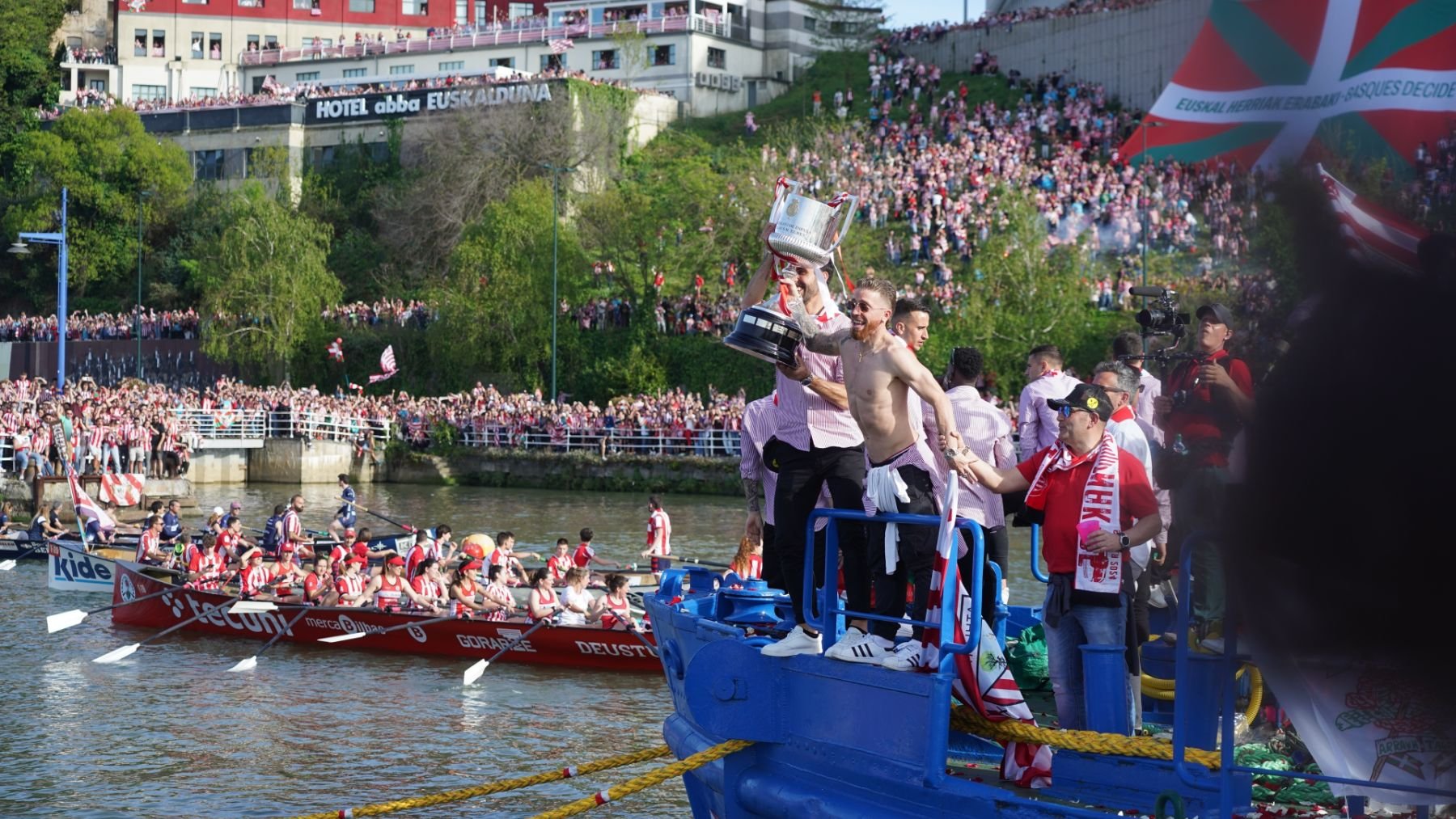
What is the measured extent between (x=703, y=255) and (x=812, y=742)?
42792 mm

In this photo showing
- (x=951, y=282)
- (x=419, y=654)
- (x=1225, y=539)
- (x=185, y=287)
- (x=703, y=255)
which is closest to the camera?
(x=1225, y=539)

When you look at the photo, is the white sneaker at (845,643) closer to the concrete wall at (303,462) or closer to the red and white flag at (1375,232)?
the red and white flag at (1375,232)

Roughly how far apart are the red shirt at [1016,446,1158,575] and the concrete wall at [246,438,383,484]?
4009 centimetres

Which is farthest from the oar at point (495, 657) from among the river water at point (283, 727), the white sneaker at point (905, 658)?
the white sneaker at point (905, 658)

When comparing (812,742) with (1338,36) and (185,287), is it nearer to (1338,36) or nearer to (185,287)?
(1338,36)

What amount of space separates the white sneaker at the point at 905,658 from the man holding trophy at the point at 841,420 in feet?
0.04

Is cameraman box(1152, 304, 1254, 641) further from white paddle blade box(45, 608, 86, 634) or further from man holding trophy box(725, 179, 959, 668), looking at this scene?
white paddle blade box(45, 608, 86, 634)

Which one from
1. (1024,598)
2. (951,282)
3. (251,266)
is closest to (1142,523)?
(1024,598)

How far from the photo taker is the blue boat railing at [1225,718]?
210 inches

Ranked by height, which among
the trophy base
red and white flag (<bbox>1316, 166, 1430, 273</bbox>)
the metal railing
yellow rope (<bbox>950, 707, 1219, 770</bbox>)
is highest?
the metal railing

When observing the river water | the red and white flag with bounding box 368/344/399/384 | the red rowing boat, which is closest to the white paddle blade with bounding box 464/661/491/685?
the river water

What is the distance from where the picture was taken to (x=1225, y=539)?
16.5 feet

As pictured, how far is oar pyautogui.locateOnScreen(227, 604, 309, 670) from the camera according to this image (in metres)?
19.8

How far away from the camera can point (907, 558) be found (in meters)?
7.40
